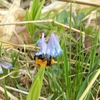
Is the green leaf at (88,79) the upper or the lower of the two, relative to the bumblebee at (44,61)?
lower

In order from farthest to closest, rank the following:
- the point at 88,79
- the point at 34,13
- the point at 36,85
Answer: the point at 34,13 → the point at 88,79 → the point at 36,85

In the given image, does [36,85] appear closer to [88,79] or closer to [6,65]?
[88,79]

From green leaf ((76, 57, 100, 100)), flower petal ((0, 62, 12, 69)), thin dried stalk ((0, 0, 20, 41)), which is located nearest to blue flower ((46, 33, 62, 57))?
green leaf ((76, 57, 100, 100))

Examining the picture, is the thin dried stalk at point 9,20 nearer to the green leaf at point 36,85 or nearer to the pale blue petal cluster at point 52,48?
the pale blue petal cluster at point 52,48

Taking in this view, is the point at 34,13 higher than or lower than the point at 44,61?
higher

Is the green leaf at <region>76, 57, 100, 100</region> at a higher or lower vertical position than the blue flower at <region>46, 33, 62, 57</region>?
lower

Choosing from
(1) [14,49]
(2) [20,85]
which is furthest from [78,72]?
(1) [14,49]

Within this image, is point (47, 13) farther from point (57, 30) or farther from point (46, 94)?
point (46, 94)

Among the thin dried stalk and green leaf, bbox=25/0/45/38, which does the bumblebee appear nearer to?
green leaf, bbox=25/0/45/38

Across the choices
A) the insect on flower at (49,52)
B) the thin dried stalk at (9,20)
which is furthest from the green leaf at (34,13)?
the insect on flower at (49,52)

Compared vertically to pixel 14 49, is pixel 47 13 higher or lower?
higher

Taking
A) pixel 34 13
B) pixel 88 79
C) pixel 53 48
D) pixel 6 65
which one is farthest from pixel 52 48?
pixel 34 13
